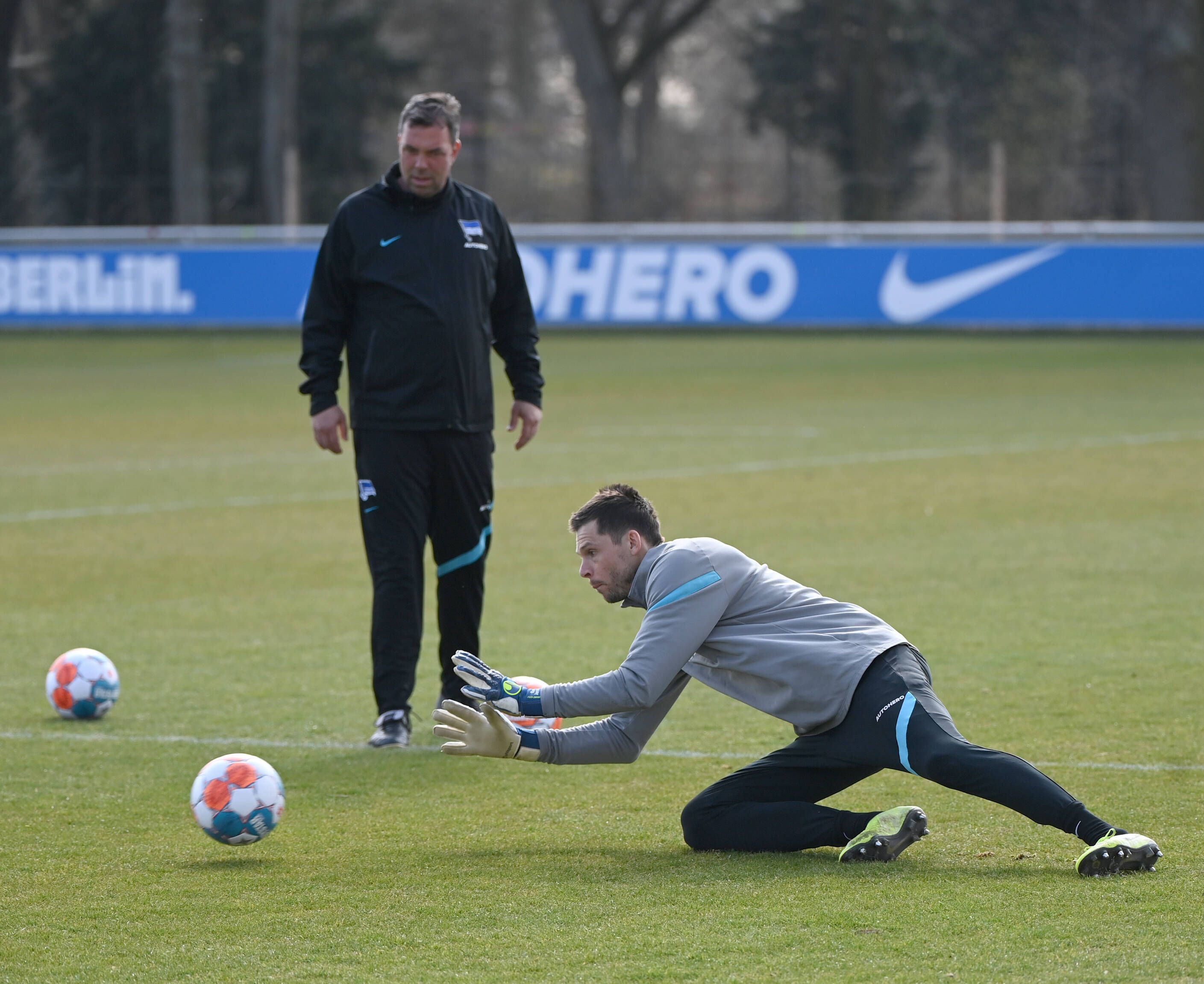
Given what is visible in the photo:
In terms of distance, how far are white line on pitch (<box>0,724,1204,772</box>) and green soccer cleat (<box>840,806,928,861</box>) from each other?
4.70 feet

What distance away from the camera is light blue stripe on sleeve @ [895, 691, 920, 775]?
5.51m

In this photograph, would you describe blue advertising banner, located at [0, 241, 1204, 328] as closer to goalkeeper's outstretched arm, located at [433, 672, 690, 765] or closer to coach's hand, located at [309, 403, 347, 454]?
coach's hand, located at [309, 403, 347, 454]

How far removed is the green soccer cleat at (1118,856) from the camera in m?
5.22

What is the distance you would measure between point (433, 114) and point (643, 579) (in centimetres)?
230

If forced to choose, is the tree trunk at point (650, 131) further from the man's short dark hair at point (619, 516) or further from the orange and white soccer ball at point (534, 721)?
the man's short dark hair at point (619, 516)

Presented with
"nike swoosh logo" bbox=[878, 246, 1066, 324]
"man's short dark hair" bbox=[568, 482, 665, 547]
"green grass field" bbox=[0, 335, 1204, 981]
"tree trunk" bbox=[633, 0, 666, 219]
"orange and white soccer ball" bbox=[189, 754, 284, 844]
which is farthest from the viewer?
"tree trunk" bbox=[633, 0, 666, 219]

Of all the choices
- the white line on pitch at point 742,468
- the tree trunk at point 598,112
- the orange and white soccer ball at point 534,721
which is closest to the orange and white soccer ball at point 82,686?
the orange and white soccer ball at point 534,721

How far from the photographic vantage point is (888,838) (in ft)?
18.1

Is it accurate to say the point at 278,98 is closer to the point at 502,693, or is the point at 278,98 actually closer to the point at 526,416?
the point at 526,416

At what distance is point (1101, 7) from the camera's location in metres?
52.7

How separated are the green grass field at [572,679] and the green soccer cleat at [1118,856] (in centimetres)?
5

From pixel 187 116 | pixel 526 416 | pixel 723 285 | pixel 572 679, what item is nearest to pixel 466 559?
pixel 526 416

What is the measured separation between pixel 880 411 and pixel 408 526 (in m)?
14.5

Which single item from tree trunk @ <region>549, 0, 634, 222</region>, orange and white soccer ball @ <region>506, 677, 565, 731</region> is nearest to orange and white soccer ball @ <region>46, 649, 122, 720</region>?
orange and white soccer ball @ <region>506, 677, 565, 731</region>
